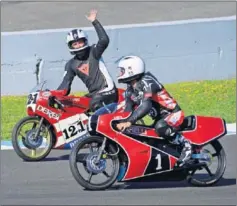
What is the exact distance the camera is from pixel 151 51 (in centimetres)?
1844

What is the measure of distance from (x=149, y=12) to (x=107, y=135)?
12489mm

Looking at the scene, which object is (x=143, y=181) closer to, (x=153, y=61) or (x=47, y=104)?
(x=47, y=104)

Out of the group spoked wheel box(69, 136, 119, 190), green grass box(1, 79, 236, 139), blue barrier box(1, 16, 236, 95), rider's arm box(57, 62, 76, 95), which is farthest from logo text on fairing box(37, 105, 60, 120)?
blue barrier box(1, 16, 236, 95)

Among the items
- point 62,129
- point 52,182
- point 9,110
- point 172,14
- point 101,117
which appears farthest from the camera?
point 172,14

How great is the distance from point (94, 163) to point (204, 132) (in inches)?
46.9

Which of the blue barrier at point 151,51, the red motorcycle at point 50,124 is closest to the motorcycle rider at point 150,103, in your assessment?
the red motorcycle at point 50,124

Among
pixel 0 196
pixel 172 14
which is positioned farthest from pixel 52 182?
pixel 172 14

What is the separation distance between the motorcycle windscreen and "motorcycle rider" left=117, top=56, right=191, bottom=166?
3.4 inches

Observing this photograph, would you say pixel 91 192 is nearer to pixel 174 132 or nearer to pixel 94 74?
pixel 174 132

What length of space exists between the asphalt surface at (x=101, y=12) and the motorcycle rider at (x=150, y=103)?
10.4 meters

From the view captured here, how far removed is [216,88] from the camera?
60.3 ft

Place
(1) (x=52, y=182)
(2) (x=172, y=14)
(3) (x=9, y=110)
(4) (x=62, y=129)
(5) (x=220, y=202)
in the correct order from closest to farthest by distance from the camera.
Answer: (5) (x=220, y=202) → (1) (x=52, y=182) → (4) (x=62, y=129) → (3) (x=9, y=110) → (2) (x=172, y=14)

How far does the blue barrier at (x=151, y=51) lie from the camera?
18.1 metres

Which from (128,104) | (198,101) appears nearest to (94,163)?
(128,104)
